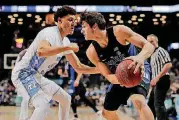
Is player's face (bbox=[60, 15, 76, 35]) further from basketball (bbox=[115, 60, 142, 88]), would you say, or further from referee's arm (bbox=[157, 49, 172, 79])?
referee's arm (bbox=[157, 49, 172, 79])

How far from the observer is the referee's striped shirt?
7.72 meters

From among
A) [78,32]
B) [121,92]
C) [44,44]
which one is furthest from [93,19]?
[78,32]

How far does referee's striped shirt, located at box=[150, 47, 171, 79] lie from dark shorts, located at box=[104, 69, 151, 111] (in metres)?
2.31

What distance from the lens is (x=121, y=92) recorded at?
5340 mm

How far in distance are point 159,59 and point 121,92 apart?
104 inches

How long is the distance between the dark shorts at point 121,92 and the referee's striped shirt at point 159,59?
7.58 feet

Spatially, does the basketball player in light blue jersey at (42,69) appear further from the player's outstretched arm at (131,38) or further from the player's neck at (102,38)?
the player's outstretched arm at (131,38)

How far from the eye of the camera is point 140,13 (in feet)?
105

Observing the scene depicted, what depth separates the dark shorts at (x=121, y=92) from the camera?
17.1 ft

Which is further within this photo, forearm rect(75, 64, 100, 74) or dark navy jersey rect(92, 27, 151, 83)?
forearm rect(75, 64, 100, 74)

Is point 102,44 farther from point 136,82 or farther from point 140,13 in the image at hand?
point 140,13

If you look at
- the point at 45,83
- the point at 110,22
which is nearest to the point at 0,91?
the point at 45,83

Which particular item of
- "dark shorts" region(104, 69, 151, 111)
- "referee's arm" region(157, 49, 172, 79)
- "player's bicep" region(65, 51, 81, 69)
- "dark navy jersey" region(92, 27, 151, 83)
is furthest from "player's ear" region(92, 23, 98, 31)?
"referee's arm" region(157, 49, 172, 79)

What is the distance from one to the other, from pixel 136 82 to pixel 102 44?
0.82 meters
